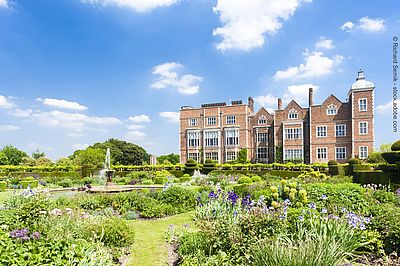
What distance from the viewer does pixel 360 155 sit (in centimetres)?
3447

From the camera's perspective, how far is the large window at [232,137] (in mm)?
41531

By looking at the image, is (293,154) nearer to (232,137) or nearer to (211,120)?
(232,137)

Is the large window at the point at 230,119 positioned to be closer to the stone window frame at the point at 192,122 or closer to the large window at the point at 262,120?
the large window at the point at 262,120

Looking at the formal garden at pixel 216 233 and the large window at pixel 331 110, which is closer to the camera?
the formal garden at pixel 216 233

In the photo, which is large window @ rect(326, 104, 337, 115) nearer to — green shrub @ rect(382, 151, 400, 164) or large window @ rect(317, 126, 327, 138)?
large window @ rect(317, 126, 327, 138)

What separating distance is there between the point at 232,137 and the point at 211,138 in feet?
10.0

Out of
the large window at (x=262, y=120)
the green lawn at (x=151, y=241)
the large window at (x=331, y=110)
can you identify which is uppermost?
the large window at (x=331, y=110)

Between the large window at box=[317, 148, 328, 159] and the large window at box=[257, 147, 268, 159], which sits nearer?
the large window at box=[317, 148, 328, 159]

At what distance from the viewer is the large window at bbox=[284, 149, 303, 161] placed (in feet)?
124

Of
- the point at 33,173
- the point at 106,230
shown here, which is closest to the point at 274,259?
the point at 106,230

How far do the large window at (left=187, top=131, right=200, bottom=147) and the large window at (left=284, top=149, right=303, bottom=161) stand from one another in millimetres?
12545

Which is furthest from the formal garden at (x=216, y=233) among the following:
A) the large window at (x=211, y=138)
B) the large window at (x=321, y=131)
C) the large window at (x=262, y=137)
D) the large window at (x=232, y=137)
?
the large window at (x=211, y=138)

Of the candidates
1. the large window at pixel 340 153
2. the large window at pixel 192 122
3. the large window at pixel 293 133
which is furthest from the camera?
the large window at pixel 192 122

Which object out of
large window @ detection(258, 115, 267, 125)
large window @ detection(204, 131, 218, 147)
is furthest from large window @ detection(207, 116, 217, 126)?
large window @ detection(258, 115, 267, 125)
